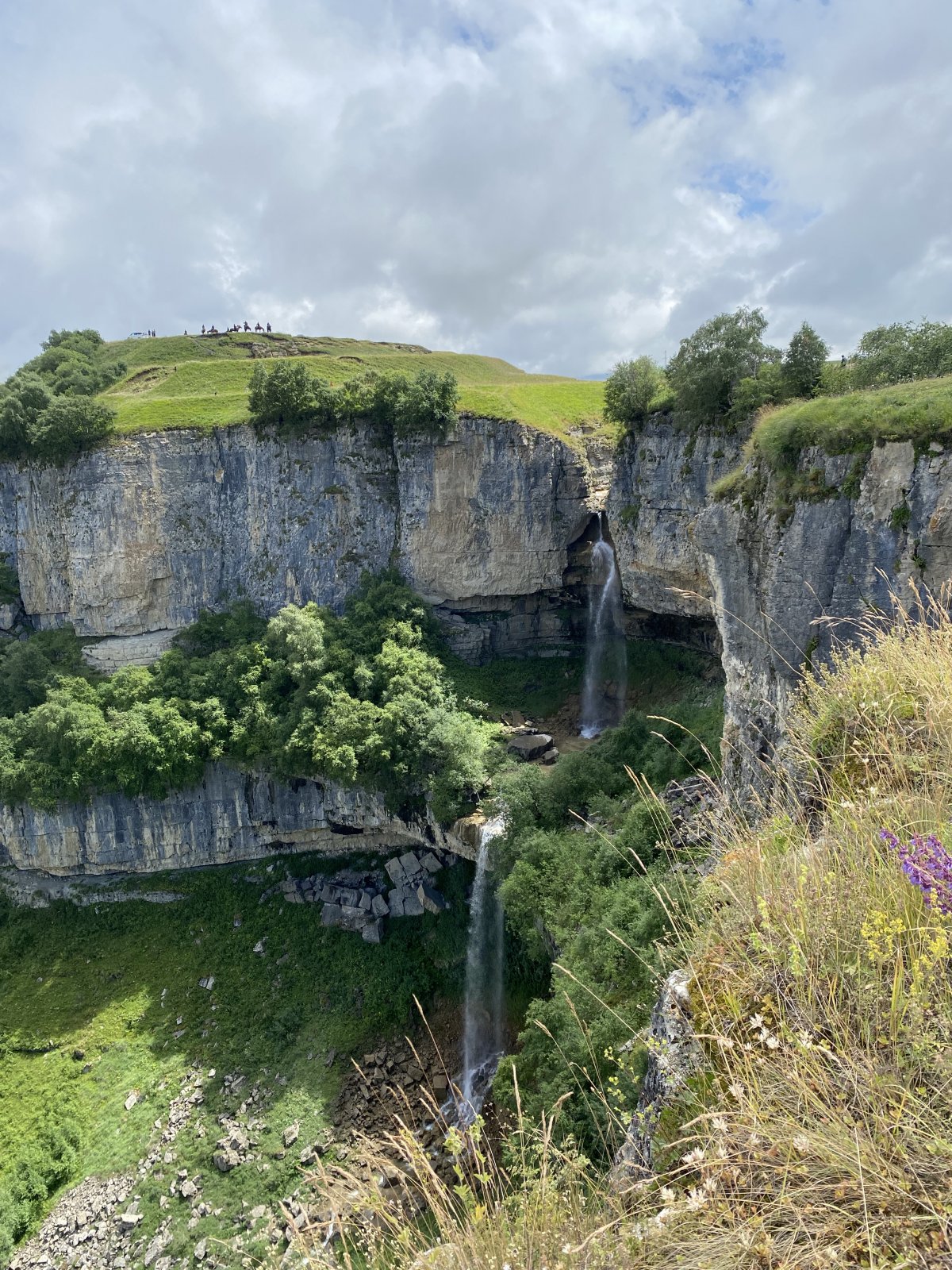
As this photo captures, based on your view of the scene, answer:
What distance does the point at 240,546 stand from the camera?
27594 millimetres

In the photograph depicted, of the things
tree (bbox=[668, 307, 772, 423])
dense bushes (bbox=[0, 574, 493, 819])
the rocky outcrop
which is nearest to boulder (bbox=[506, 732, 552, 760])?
dense bushes (bbox=[0, 574, 493, 819])

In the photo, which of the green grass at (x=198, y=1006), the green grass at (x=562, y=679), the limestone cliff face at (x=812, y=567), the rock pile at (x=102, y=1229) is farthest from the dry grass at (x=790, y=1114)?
the green grass at (x=562, y=679)

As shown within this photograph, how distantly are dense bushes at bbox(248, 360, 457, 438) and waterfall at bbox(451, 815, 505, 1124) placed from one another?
16.1 meters

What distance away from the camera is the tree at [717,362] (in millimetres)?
18703

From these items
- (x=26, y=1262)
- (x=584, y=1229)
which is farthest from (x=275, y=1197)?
(x=584, y=1229)

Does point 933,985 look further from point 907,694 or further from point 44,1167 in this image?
point 44,1167

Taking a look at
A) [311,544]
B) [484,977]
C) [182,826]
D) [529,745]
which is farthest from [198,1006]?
[311,544]

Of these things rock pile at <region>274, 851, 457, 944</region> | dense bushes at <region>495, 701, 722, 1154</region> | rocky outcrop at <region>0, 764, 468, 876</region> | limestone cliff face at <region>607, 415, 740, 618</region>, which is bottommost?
rock pile at <region>274, 851, 457, 944</region>

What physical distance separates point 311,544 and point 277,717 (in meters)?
8.54

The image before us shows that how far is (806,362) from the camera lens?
687 inches

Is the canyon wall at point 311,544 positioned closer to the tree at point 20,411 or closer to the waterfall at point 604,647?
the waterfall at point 604,647

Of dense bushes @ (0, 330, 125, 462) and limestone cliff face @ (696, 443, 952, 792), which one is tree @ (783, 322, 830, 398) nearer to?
limestone cliff face @ (696, 443, 952, 792)

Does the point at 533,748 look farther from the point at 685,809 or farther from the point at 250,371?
the point at 250,371

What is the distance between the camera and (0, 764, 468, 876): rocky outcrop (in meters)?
22.4
